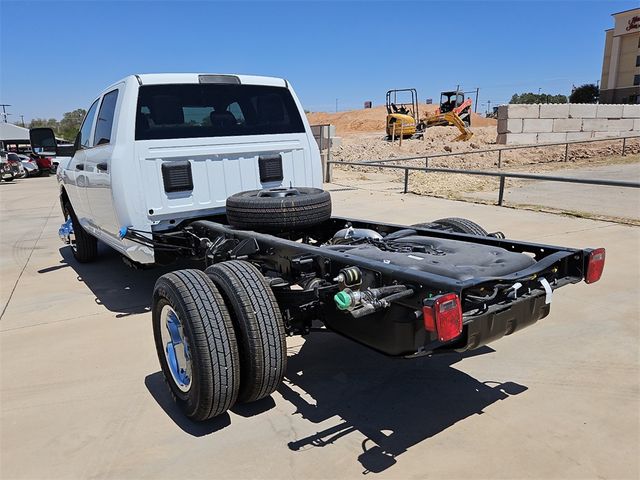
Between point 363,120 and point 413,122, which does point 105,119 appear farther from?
point 363,120

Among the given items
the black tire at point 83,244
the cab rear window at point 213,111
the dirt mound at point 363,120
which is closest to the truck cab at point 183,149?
the cab rear window at point 213,111

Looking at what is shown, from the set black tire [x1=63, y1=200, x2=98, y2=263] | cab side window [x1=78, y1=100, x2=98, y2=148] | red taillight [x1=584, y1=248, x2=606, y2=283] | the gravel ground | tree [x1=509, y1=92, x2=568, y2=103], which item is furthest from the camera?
tree [x1=509, y1=92, x2=568, y2=103]

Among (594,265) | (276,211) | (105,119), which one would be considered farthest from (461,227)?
(105,119)

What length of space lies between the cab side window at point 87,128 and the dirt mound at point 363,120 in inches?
2046

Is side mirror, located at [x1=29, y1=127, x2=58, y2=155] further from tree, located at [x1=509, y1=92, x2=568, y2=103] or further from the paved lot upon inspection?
tree, located at [x1=509, y1=92, x2=568, y2=103]

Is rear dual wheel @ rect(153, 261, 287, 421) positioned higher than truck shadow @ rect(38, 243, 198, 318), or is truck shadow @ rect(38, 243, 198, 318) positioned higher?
rear dual wheel @ rect(153, 261, 287, 421)

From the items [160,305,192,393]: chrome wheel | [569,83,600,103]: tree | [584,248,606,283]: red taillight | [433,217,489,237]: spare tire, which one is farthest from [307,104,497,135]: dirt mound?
[160,305,192,393]: chrome wheel

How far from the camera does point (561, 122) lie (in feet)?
83.3

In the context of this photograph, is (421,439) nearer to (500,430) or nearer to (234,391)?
(500,430)

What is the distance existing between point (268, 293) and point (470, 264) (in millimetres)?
1178

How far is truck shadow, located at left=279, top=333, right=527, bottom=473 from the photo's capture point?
2881 mm

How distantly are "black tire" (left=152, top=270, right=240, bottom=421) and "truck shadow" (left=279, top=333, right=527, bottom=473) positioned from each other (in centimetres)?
49

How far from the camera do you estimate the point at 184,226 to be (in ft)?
15.8

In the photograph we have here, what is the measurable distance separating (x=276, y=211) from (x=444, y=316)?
2.09m
